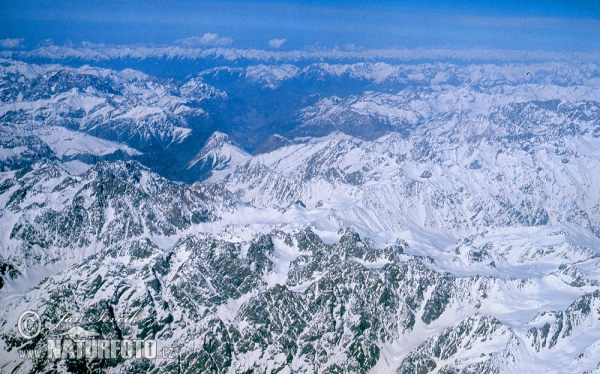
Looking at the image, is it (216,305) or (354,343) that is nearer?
(354,343)

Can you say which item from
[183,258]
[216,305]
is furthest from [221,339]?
[183,258]

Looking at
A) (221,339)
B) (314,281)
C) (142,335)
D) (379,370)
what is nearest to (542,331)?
(379,370)

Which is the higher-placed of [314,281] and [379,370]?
[314,281]

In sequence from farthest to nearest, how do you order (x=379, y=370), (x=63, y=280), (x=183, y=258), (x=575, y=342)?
(x=183, y=258)
(x=63, y=280)
(x=379, y=370)
(x=575, y=342)

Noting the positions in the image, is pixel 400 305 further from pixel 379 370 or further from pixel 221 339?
pixel 221 339

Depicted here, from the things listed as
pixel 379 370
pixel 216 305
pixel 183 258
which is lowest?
pixel 379 370

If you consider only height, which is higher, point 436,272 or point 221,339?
point 436,272

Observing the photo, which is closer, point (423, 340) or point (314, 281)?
point (423, 340)

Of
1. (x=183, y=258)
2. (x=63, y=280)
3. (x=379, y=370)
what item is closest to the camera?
(x=379, y=370)

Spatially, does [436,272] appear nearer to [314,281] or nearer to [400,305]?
[400,305]

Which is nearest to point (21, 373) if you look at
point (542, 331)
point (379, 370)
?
point (379, 370)
